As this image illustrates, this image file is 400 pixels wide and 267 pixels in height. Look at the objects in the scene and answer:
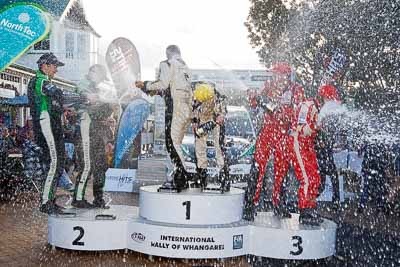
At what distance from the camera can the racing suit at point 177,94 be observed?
5574 millimetres

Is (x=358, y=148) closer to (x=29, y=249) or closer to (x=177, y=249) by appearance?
(x=177, y=249)

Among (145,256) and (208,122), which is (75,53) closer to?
(208,122)

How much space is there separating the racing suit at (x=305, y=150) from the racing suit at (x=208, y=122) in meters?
0.79

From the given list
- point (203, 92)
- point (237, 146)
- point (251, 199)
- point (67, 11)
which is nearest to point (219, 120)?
point (203, 92)

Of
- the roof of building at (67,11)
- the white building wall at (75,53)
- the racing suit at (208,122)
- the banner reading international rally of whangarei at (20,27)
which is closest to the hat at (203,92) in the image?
the racing suit at (208,122)

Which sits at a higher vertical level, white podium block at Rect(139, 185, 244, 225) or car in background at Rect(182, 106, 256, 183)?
car in background at Rect(182, 106, 256, 183)

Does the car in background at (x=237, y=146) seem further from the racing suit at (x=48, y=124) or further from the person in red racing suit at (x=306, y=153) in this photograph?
the person in red racing suit at (x=306, y=153)

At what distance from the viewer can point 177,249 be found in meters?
5.16

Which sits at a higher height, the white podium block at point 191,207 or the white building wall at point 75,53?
the white building wall at point 75,53

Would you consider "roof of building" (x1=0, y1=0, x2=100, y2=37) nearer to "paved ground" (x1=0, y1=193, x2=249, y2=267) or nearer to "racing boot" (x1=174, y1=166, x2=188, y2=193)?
"paved ground" (x1=0, y1=193, x2=249, y2=267)

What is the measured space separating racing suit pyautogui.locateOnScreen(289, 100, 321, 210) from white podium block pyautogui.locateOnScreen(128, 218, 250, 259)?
30.1 inches

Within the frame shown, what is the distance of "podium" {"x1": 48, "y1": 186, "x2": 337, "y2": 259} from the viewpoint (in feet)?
17.0

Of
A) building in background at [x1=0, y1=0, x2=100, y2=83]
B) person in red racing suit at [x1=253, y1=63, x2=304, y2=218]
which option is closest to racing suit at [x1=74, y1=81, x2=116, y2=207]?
person in red racing suit at [x1=253, y1=63, x2=304, y2=218]

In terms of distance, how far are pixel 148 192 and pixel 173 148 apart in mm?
560
